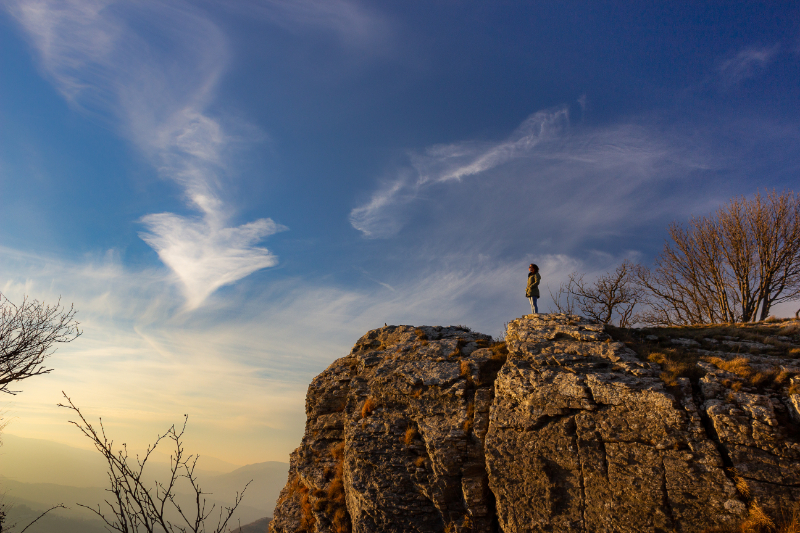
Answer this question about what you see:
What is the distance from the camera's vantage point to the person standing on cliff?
56.7 ft

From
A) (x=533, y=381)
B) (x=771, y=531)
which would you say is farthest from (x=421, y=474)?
(x=771, y=531)

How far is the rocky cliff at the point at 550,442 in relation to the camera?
975cm

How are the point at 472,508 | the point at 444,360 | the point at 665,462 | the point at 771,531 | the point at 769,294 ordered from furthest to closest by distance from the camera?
the point at 769,294, the point at 444,360, the point at 472,508, the point at 665,462, the point at 771,531

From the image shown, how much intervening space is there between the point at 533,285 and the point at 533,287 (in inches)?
3.6

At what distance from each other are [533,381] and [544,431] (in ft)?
5.02

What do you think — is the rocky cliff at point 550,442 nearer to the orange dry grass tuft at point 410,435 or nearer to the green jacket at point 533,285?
the orange dry grass tuft at point 410,435

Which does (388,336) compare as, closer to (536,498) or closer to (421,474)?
(421,474)

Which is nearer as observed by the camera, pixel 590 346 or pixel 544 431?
pixel 544 431

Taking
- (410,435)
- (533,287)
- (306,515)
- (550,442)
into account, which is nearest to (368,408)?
(410,435)

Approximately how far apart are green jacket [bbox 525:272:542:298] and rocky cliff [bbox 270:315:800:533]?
86.7 inches

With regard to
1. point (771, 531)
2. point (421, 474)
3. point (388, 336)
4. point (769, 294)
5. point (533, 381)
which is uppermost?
point (769, 294)

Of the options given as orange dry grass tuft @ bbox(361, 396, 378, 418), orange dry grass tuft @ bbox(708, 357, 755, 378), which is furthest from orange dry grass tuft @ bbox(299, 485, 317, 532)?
orange dry grass tuft @ bbox(708, 357, 755, 378)

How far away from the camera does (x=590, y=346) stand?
13109 millimetres

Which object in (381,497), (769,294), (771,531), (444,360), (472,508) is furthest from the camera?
(769,294)
